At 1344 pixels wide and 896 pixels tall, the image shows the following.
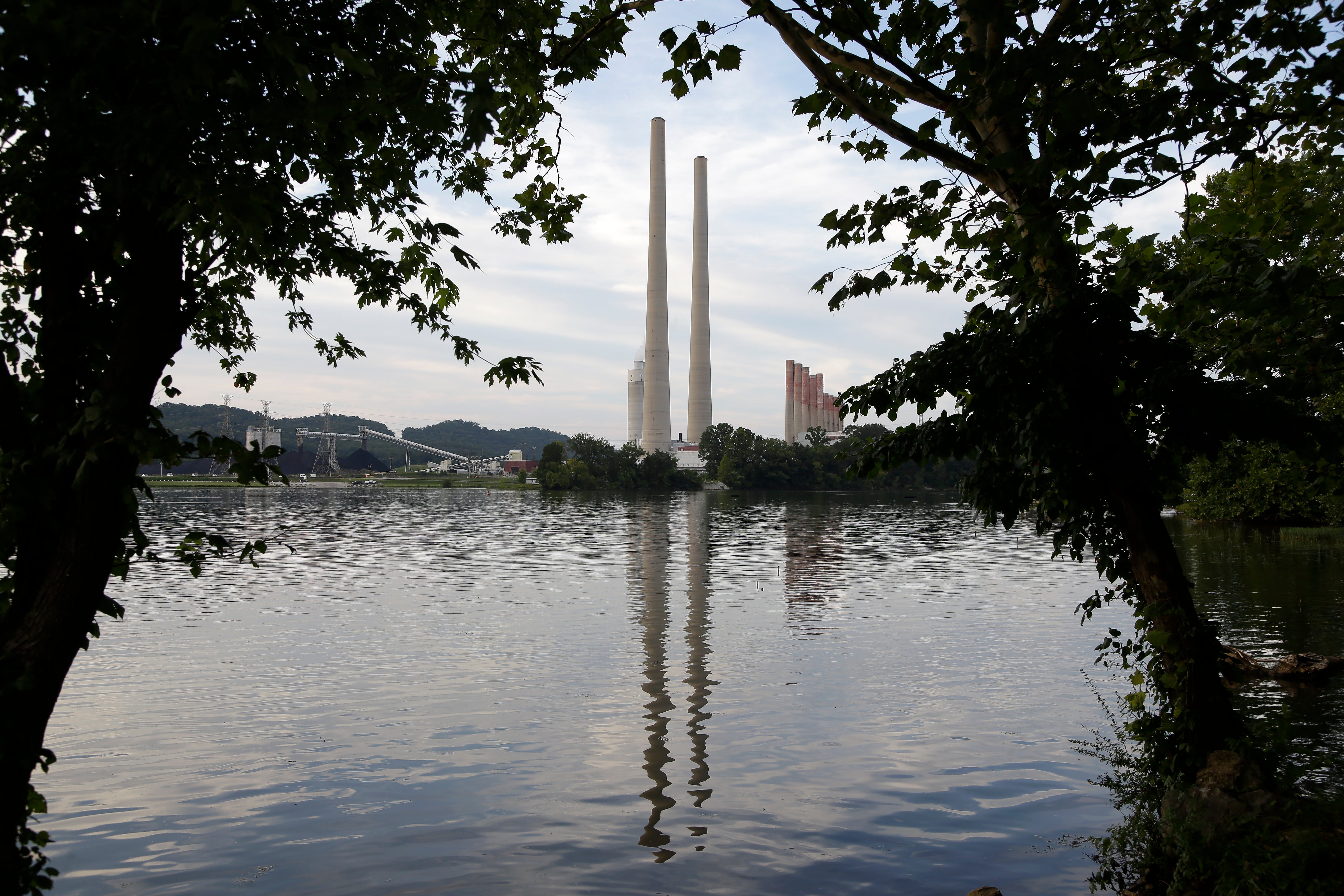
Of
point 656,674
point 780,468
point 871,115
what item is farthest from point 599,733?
point 780,468

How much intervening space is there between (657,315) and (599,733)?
136 metres

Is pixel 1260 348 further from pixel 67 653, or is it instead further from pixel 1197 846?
pixel 67 653

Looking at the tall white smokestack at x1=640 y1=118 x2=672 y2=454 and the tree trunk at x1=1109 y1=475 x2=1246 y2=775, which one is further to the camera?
the tall white smokestack at x1=640 y1=118 x2=672 y2=454

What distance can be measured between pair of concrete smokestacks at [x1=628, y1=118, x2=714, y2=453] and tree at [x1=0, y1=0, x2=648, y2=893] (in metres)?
143

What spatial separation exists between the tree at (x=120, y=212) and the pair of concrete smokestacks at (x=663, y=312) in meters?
143

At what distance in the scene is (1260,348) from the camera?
8.52m

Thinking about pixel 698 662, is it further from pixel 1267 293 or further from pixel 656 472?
pixel 656 472

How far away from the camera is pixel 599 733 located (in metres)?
13.8

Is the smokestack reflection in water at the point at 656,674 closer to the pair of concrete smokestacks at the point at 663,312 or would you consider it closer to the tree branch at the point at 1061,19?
the tree branch at the point at 1061,19

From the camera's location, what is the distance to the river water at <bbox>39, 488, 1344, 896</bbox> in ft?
30.3

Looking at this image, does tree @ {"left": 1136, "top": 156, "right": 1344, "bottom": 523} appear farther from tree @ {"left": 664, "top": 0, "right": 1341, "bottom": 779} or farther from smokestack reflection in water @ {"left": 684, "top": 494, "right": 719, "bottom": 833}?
smokestack reflection in water @ {"left": 684, "top": 494, "right": 719, "bottom": 833}

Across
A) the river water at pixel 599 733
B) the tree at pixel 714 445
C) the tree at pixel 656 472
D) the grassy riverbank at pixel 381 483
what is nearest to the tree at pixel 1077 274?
the river water at pixel 599 733

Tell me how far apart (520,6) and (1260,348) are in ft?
24.6

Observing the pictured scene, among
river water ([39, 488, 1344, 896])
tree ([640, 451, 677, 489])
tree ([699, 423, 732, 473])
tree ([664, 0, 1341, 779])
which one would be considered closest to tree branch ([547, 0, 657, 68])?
tree ([664, 0, 1341, 779])
